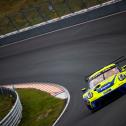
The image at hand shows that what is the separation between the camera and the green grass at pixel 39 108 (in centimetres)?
2020

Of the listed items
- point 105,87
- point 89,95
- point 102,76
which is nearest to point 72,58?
point 102,76

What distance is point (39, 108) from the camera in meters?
22.3

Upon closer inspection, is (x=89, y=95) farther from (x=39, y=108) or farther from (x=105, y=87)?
(x=39, y=108)

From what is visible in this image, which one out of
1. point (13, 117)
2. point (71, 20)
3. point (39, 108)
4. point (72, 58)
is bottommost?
point (39, 108)

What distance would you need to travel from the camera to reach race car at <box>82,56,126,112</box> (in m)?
15.5

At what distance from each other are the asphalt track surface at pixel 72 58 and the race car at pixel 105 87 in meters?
0.39

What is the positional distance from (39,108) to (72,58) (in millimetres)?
4989

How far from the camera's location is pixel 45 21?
1368 inches

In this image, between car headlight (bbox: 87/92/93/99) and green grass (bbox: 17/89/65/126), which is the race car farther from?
green grass (bbox: 17/89/65/126)

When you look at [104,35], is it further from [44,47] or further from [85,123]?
[85,123]

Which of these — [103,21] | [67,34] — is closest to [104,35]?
[103,21]

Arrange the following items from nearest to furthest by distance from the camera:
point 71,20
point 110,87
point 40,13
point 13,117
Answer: point 110,87 → point 13,117 → point 71,20 → point 40,13

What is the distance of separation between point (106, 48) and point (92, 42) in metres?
2.27

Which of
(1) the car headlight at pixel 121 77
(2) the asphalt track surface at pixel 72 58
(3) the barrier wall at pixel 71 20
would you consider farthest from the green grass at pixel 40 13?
(1) the car headlight at pixel 121 77
